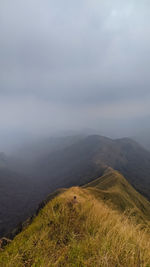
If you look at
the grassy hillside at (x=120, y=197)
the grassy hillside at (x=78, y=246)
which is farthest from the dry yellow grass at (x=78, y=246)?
the grassy hillside at (x=120, y=197)

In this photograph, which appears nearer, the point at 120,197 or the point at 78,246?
the point at 78,246

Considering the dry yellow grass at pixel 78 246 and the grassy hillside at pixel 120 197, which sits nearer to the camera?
the dry yellow grass at pixel 78 246

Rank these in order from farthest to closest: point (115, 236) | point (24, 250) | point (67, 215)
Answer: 1. point (67, 215)
2. point (115, 236)
3. point (24, 250)

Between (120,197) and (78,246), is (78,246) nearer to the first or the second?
(78,246)

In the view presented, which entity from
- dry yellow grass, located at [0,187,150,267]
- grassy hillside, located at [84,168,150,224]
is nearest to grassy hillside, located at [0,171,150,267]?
dry yellow grass, located at [0,187,150,267]

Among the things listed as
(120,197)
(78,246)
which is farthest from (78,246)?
(120,197)

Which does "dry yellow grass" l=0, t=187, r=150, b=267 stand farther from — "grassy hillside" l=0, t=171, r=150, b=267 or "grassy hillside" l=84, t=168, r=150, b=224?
"grassy hillside" l=84, t=168, r=150, b=224

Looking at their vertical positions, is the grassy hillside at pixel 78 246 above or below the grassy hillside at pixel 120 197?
above

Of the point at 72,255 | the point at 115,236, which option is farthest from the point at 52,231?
the point at 115,236

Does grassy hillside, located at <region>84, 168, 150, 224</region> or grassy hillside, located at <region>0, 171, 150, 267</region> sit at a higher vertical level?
grassy hillside, located at <region>0, 171, 150, 267</region>

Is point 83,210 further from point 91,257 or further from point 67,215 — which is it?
point 91,257

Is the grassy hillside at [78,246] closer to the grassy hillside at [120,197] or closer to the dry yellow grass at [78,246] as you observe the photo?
the dry yellow grass at [78,246]

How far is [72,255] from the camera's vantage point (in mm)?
2799

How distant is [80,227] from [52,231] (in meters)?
0.76
